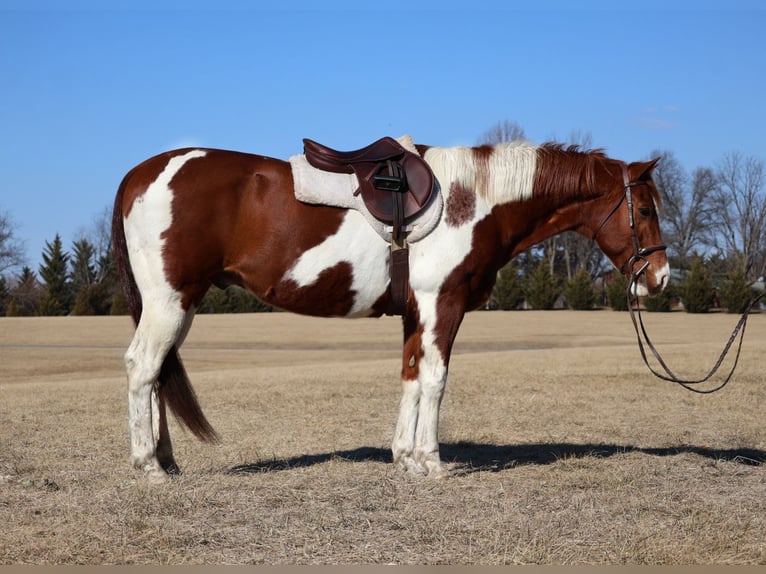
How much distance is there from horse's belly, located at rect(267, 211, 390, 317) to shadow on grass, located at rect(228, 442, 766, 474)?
1.54 metres

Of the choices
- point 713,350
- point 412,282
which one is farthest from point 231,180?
point 713,350

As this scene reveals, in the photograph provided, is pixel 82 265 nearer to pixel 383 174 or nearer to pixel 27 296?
pixel 27 296

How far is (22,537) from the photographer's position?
4695 millimetres

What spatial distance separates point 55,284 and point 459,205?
Result: 56.0m

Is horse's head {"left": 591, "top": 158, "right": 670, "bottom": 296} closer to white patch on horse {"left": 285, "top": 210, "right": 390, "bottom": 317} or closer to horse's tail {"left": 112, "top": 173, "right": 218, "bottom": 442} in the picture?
white patch on horse {"left": 285, "top": 210, "right": 390, "bottom": 317}

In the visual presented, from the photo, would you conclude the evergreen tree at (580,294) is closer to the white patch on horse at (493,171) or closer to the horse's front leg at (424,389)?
the white patch on horse at (493,171)

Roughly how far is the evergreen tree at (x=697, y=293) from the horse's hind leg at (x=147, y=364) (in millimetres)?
45681

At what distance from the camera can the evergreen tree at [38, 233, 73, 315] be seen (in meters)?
53.6

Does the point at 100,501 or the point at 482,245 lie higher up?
the point at 482,245

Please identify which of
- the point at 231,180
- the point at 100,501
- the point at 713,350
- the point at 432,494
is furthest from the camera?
the point at 713,350

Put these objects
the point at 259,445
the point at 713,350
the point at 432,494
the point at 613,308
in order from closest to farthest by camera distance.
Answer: the point at 432,494, the point at 259,445, the point at 713,350, the point at 613,308

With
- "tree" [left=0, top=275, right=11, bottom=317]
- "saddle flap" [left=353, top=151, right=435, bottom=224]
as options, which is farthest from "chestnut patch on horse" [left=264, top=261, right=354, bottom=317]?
"tree" [left=0, top=275, right=11, bottom=317]

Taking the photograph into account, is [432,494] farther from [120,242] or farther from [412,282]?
[120,242]

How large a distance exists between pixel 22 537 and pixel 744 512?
4509mm
